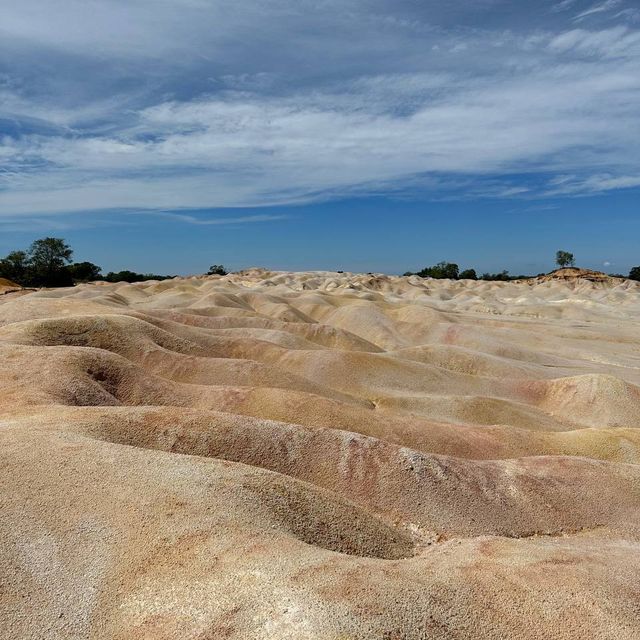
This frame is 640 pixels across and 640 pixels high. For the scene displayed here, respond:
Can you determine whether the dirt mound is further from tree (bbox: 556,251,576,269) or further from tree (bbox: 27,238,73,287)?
tree (bbox: 27,238,73,287)

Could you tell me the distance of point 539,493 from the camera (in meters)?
20.3

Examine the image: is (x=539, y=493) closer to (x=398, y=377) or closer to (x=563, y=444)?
(x=563, y=444)

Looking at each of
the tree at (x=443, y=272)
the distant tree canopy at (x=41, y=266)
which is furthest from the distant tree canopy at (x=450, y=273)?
the distant tree canopy at (x=41, y=266)

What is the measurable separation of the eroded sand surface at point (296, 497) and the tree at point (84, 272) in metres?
95.7

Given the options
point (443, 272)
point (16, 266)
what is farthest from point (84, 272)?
point (443, 272)

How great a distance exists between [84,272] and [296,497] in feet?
444

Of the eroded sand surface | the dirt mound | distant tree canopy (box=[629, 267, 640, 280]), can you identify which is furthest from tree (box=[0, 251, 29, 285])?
distant tree canopy (box=[629, 267, 640, 280])

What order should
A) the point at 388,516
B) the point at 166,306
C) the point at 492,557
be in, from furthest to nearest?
the point at 166,306 < the point at 388,516 < the point at 492,557

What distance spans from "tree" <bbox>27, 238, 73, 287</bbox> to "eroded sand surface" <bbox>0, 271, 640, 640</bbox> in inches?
2940

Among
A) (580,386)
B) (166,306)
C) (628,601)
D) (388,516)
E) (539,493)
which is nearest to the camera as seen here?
(628,601)

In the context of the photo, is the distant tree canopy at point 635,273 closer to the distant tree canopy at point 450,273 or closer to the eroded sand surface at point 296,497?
the distant tree canopy at point 450,273

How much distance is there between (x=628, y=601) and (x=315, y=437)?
11835 millimetres

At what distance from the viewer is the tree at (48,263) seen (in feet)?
366

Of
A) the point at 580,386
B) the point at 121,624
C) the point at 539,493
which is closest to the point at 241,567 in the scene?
the point at 121,624
